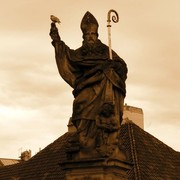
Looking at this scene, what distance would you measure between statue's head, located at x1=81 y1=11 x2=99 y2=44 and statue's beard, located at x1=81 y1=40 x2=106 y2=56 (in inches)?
2.2

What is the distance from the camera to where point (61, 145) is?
32906 millimetres

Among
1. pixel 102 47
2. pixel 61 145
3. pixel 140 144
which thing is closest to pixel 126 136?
pixel 140 144

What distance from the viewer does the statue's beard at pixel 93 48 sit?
1007 cm

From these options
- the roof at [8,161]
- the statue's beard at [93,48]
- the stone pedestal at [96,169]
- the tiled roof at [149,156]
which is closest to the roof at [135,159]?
the tiled roof at [149,156]

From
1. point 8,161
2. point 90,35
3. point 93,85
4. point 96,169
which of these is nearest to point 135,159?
A: point 90,35

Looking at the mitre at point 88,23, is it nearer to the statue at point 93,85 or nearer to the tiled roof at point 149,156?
the statue at point 93,85

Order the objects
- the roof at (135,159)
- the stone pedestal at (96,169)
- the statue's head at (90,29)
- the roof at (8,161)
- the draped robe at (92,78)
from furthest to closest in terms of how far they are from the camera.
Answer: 1. the roof at (8,161)
2. the roof at (135,159)
3. the statue's head at (90,29)
4. the draped robe at (92,78)
5. the stone pedestal at (96,169)

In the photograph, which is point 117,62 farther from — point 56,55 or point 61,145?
point 61,145

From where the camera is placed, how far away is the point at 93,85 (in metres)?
9.89

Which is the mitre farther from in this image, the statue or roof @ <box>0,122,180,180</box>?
roof @ <box>0,122,180,180</box>

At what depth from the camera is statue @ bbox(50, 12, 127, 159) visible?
31.3ft

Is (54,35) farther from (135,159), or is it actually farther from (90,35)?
(135,159)

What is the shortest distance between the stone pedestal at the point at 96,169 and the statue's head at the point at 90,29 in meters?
1.91

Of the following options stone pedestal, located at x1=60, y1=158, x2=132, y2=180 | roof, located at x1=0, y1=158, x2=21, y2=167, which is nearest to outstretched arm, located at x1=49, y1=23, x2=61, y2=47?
stone pedestal, located at x1=60, y1=158, x2=132, y2=180
